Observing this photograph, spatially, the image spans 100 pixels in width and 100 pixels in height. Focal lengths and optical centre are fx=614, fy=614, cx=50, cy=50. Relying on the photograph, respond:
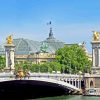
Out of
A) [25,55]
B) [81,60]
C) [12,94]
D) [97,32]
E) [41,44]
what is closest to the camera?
[12,94]

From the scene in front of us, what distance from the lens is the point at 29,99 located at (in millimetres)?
51500

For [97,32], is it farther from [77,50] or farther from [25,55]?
[25,55]

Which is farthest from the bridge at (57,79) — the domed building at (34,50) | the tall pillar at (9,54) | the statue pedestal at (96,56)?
the domed building at (34,50)

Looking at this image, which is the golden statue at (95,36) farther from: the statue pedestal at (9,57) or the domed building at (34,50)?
the domed building at (34,50)

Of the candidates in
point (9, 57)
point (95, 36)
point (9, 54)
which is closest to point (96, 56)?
point (95, 36)

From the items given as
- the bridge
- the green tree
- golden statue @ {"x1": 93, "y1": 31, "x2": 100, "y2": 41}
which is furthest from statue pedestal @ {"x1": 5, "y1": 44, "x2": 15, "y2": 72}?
the bridge

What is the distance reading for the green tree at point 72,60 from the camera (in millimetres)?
74250

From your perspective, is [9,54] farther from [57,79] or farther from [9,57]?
[57,79]

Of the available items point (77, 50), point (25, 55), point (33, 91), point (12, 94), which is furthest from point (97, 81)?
point (25, 55)

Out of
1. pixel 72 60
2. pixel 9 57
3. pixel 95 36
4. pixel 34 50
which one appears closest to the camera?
pixel 95 36

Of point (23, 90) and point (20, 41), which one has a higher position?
point (20, 41)

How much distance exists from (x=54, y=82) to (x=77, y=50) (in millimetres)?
29168

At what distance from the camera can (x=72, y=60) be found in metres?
75.5

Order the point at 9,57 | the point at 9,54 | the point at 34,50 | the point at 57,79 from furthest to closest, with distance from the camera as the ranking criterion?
the point at 34,50, the point at 9,54, the point at 9,57, the point at 57,79
